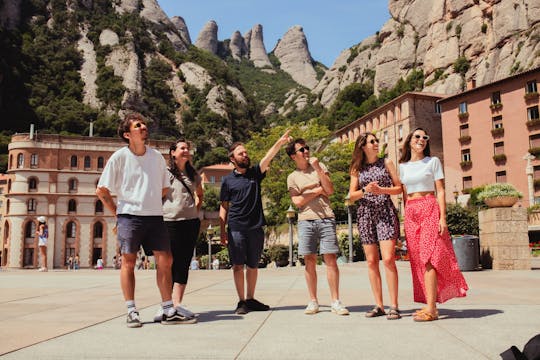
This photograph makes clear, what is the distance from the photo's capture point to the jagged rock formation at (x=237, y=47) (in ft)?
636

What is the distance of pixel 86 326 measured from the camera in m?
4.55

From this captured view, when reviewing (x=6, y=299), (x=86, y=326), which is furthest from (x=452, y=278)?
(x=6, y=299)

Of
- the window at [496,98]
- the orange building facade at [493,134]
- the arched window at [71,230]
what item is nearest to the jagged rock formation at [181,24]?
the arched window at [71,230]

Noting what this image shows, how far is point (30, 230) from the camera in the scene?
5356cm

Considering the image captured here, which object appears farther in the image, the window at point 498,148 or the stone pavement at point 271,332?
the window at point 498,148

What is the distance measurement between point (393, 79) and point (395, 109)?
35.8 meters

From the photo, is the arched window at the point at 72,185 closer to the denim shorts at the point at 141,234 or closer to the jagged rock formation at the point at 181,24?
the denim shorts at the point at 141,234

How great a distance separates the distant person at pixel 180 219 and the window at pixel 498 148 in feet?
157

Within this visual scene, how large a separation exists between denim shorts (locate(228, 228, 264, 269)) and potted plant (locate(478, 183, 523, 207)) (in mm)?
9534

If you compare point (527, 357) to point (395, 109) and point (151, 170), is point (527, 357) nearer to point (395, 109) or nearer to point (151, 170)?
point (151, 170)

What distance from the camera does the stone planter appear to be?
42.8ft

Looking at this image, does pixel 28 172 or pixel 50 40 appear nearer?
pixel 28 172

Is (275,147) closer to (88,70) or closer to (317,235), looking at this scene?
(317,235)

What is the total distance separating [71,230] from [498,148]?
4856 centimetres
